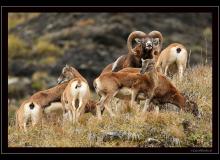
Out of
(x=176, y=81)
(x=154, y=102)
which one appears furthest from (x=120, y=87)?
(x=176, y=81)

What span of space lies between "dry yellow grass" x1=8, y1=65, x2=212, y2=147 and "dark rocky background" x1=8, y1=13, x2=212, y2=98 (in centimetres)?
2829

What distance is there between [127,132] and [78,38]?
35.7 metres

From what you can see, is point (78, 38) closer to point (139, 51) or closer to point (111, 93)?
point (139, 51)

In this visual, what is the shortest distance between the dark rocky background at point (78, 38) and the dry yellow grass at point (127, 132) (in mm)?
28292

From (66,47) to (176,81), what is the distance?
32099 millimetres

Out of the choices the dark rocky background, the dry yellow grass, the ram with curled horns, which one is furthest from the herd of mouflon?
the dark rocky background

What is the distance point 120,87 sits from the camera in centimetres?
2498

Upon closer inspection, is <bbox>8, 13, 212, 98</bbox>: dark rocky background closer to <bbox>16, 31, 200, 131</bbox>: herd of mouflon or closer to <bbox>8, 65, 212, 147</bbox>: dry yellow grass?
<bbox>16, 31, 200, 131</bbox>: herd of mouflon

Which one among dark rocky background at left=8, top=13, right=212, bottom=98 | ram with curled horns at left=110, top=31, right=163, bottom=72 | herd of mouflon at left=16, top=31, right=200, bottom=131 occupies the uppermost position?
dark rocky background at left=8, top=13, right=212, bottom=98

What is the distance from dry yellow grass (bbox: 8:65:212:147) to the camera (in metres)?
24.5

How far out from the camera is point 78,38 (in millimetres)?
59906

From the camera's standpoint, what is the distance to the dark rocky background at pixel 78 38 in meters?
56.2
